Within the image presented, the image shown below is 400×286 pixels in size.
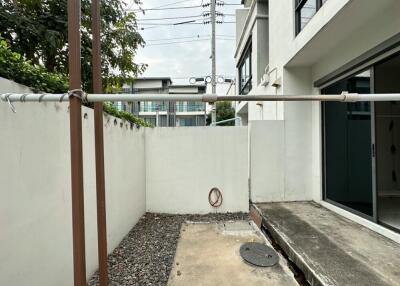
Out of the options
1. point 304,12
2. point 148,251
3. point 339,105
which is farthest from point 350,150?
point 148,251

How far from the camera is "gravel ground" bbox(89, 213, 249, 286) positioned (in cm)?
306

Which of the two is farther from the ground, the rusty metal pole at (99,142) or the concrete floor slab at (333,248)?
the rusty metal pole at (99,142)

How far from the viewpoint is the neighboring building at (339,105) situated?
382 cm

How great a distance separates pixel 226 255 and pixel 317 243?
1155 mm

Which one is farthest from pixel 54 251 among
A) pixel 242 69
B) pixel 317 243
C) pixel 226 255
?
pixel 242 69

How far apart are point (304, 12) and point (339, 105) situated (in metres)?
1.86

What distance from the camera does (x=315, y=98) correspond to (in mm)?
1638

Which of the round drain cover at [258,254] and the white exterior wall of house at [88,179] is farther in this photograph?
the round drain cover at [258,254]

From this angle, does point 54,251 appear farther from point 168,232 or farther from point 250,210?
point 250,210

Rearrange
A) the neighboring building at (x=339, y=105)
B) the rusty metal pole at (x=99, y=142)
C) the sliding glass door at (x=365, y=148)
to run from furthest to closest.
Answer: the sliding glass door at (x=365, y=148) < the neighboring building at (x=339, y=105) < the rusty metal pole at (x=99, y=142)

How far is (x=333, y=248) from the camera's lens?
3.35m

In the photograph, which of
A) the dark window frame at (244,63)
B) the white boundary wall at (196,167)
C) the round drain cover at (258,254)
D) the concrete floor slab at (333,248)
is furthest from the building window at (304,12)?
the dark window frame at (244,63)

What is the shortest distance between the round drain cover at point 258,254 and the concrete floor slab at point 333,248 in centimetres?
21

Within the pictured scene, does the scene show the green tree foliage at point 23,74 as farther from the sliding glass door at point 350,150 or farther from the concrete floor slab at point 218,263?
the sliding glass door at point 350,150
